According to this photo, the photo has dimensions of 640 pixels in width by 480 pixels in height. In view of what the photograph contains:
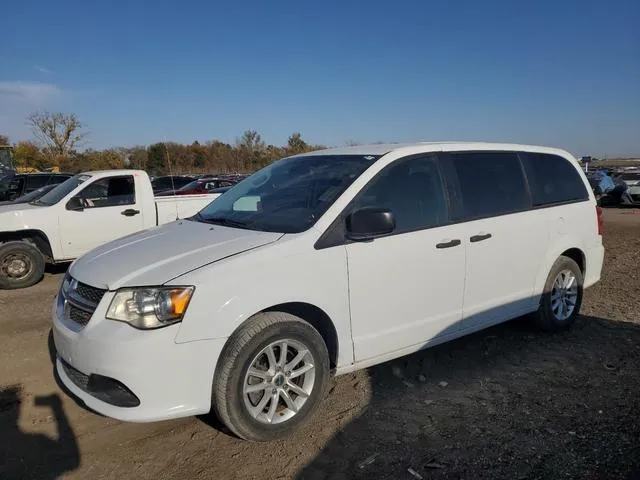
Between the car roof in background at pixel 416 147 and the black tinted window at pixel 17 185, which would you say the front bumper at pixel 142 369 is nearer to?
the car roof in background at pixel 416 147

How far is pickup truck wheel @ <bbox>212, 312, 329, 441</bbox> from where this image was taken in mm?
2922

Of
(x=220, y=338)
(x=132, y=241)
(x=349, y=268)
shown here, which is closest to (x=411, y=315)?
(x=349, y=268)

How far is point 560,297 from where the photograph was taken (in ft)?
16.5

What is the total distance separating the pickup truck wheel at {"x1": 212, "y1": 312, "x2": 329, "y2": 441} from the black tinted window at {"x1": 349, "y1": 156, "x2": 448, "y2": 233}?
3.22 feet

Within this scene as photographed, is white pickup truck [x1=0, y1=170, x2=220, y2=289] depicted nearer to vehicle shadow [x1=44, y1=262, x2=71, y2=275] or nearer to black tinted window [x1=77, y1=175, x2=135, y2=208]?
black tinted window [x1=77, y1=175, x2=135, y2=208]

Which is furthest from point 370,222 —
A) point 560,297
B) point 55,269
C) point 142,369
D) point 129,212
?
point 55,269

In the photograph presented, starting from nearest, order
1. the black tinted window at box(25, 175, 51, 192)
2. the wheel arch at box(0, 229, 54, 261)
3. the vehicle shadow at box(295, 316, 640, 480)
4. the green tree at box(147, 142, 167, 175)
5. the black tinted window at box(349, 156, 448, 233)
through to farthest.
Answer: the vehicle shadow at box(295, 316, 640, 480) < the black tinted window at box(349, 156, 448, 233) < the wheel arch at box(0, 229, 54, 261) < the black tinted window at box(25, 175, 51, 192) < the green tree at box(147, 142, 167, 175)

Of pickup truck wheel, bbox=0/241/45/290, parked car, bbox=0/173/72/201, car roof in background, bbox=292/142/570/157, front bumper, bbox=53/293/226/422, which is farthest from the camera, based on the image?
parked car, bbox=0/173/72/201

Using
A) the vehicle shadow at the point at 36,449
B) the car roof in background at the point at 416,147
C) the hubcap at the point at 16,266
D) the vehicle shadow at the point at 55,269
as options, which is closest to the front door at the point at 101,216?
the hubcap at the point at 16,266

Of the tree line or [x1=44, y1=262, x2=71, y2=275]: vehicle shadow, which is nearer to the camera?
[x1=44, y1=262, x2=71, y2=275]: vehicle shadow

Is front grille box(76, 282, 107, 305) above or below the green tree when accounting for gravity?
below

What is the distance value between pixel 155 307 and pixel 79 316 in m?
0.65

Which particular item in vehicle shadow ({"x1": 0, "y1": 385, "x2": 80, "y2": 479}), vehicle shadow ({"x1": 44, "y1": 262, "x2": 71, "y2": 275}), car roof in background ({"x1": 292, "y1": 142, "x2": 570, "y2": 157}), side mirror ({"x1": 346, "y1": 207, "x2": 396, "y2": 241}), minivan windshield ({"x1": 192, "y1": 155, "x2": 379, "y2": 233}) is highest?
car roof in background ({"x1": 292, "y1": 142, "x2": 570, "y2": 157})

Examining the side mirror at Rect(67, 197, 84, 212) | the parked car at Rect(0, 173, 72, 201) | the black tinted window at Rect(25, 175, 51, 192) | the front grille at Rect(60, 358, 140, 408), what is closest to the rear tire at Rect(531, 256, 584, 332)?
the front grille at Rect(60, 358, 140, 408)
